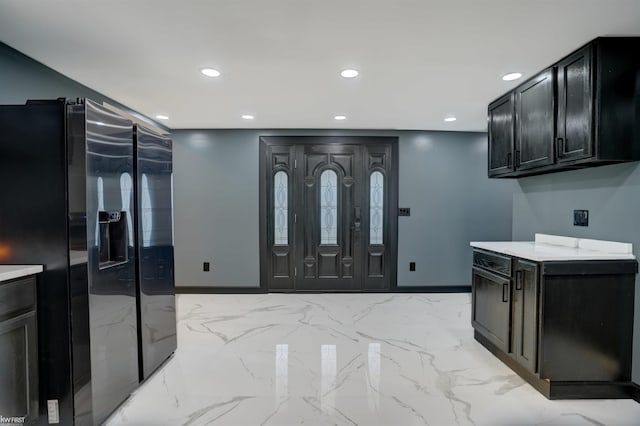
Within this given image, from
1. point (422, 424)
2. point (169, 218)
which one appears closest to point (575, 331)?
point (422, 424)

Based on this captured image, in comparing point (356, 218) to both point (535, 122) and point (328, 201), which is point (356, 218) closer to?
point (328, 201)

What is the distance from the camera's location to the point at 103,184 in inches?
74.3

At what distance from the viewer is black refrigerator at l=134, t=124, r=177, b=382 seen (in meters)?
2.29

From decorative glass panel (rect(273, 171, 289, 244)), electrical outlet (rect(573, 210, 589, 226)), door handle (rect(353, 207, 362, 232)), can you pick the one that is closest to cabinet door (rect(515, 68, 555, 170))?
electrical outlet (rect(573, 210, 589, 226))

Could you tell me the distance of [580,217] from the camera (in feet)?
8.51

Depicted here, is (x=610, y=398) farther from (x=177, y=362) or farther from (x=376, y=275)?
(x=177, y=362)

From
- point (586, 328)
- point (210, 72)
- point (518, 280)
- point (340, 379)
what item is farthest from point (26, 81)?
point (586, 328)

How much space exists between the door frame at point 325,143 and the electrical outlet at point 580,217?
2279mm

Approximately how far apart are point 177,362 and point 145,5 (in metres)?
2.52

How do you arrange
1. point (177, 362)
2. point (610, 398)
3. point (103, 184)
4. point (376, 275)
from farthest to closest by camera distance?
point (376, 275) → point (177, 362) → point (610, 398) → point (103, 184)

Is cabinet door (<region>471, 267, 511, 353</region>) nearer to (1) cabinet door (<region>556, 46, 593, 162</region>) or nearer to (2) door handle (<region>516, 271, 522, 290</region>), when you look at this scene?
(2) door handle (<region>516, 271, 522, 290</region>)

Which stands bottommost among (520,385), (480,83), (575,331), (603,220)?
(520,385)

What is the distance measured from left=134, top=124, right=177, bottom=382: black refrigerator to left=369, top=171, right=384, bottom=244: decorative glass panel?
281 cm

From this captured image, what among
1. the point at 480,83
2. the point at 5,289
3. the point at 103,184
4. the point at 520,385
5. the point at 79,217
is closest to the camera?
the point at 5,289
